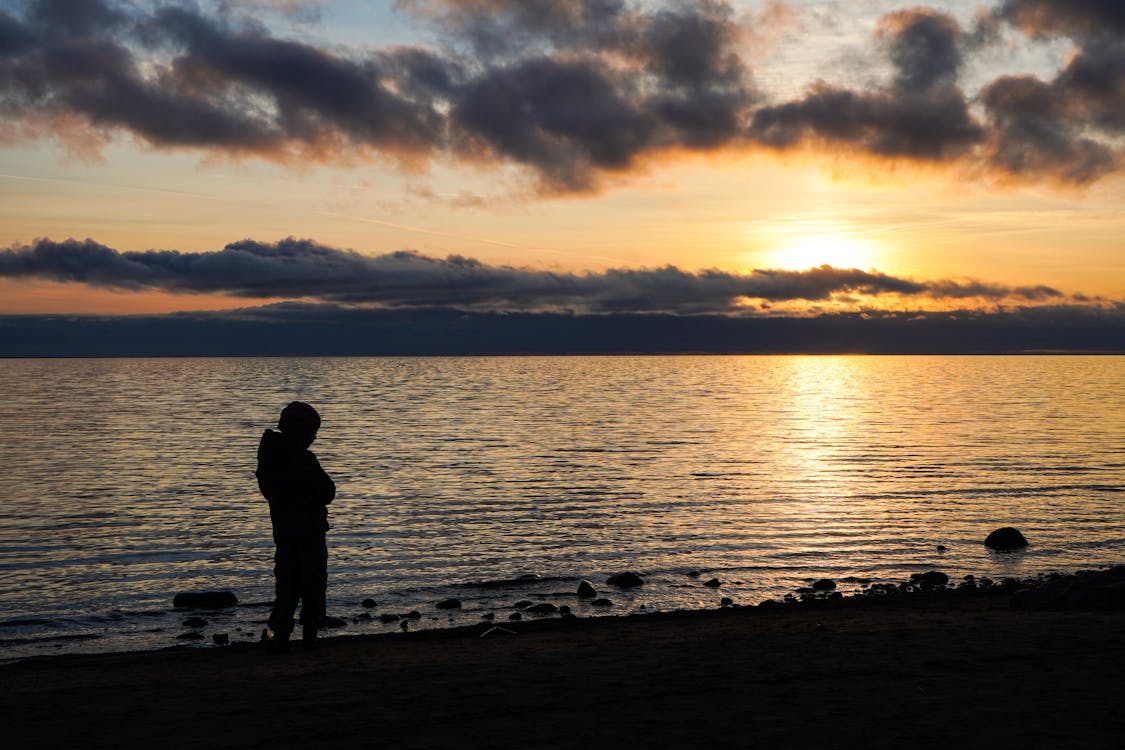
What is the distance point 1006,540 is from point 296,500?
20.7 metres

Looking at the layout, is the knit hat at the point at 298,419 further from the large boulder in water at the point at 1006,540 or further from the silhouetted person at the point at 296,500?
the large boulder in water at the point at 1006,540

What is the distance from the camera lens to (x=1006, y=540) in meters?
25.3

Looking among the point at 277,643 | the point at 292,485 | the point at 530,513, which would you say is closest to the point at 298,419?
the point at 292,485

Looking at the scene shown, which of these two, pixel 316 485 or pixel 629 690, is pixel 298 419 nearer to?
pixel 316 485

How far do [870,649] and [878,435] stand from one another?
169 feet

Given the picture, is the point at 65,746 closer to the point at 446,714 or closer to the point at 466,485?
the point at 446,714

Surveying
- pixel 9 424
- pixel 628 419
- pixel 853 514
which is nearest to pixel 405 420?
pixel 628 419

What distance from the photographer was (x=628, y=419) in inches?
2985

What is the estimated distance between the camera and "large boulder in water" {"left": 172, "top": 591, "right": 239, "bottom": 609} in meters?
19.0

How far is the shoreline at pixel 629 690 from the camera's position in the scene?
28.2 ft

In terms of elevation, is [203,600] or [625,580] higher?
[625,580]

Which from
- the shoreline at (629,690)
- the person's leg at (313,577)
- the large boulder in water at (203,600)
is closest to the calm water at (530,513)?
the large boulder in water at (203,600)

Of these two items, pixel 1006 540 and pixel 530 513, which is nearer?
pixel 1006 540

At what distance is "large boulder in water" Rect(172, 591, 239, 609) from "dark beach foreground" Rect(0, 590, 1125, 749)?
4297 mm
